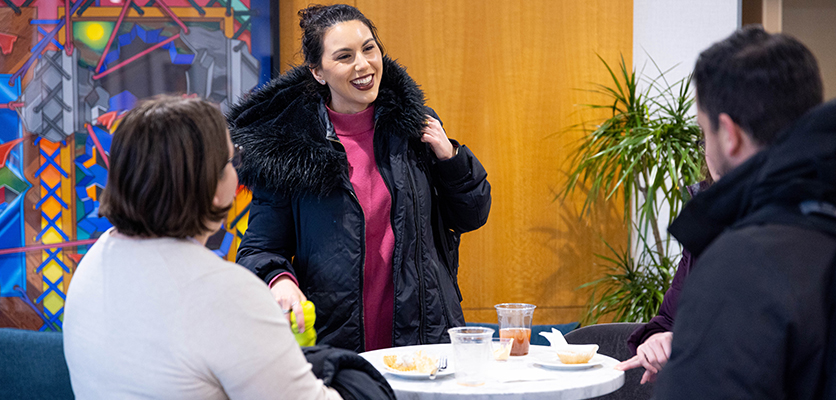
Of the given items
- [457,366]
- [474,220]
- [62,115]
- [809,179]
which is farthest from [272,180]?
[62,115]

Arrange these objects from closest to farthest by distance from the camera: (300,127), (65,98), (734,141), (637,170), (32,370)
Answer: (734,141)
(300,127)
(32,370)
(65,98)
(637,170)

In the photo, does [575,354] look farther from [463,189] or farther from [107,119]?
[107,119]

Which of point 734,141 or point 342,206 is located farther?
point 342,206

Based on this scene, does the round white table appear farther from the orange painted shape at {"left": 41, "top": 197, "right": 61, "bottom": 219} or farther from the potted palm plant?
the orange painted shape at {"left": 41, "top": 197, "right": 61, "bottom": 219}

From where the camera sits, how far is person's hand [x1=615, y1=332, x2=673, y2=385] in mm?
1558

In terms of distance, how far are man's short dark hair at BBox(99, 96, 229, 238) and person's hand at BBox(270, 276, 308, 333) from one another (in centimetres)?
55

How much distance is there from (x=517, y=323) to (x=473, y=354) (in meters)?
0.26

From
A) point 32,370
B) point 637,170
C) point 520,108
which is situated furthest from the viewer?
point 520,108

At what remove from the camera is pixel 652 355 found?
1571mm

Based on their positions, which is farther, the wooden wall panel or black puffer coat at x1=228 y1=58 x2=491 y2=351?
the wooden wall panel

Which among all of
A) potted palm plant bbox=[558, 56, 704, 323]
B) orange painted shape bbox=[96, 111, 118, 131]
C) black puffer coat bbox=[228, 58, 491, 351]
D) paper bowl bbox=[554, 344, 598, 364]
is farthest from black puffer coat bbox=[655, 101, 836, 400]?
orange painted shape bbox=[96, 111, 118, 131]

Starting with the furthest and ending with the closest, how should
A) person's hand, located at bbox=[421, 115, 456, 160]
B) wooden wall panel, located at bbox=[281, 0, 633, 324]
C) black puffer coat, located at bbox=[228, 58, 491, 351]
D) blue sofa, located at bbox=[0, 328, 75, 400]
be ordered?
wooden wall panel, located at bbox=[281, 0, 633, 324] → blue sofa, located at bbox=[0, 328, 75, 400] → person's hand, located at bbox=[421, 115, 456, 160] → black puffer coat, located at bbox=[228, 58, 491, 351]

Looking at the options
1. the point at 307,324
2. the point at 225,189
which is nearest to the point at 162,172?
the point at 225,189

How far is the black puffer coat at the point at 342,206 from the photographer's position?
1.90m
